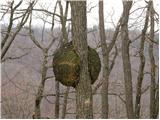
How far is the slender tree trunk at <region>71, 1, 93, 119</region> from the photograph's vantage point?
4.75m

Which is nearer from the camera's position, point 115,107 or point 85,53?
point 85,53

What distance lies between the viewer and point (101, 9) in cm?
1052

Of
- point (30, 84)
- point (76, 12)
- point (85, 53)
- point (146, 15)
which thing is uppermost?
point (146, 15)

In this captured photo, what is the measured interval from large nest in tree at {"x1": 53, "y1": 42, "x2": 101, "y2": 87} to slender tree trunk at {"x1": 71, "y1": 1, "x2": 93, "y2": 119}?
0.22ft

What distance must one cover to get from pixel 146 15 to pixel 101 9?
1.29m

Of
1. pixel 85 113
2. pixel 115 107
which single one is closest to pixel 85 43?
pixel 85 113

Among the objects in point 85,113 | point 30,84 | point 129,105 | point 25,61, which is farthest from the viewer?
point 25,61

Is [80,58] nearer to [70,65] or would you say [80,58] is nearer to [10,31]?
[70,65]

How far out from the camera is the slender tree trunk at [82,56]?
4.75 meters

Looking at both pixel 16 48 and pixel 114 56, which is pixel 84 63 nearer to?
pixel 16 48

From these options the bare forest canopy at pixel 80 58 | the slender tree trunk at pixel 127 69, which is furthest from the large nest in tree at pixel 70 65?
the slender tree trunk at pixel 127 69

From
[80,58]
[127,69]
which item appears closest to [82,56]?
[80,58]

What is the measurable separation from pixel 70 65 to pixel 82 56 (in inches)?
7.7

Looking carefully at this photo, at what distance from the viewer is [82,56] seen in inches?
190
